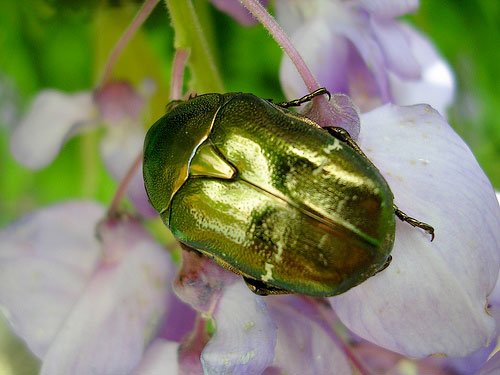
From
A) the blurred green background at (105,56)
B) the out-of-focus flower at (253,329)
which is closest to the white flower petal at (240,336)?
the out-of-focus flower at (253,329)

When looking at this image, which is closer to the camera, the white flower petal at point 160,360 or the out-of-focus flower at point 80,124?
the white flower petal at point 160,360

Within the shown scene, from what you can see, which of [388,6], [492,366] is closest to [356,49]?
[388,6]

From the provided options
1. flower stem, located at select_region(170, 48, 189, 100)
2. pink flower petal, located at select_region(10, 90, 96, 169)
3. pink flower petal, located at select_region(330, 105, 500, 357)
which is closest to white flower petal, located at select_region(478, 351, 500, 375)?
pink flower petal, located at select_region(330, 105, 500, 357)

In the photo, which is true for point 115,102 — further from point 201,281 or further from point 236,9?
point 201,281

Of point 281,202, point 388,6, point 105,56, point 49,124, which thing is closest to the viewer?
point 281,202

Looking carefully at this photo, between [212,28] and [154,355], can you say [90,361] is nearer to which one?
[154,355]

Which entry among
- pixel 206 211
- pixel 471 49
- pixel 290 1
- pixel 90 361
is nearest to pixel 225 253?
pixel 206 211

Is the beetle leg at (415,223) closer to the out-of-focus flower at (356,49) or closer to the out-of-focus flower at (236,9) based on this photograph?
the out-of-focus flower at (356,49)
